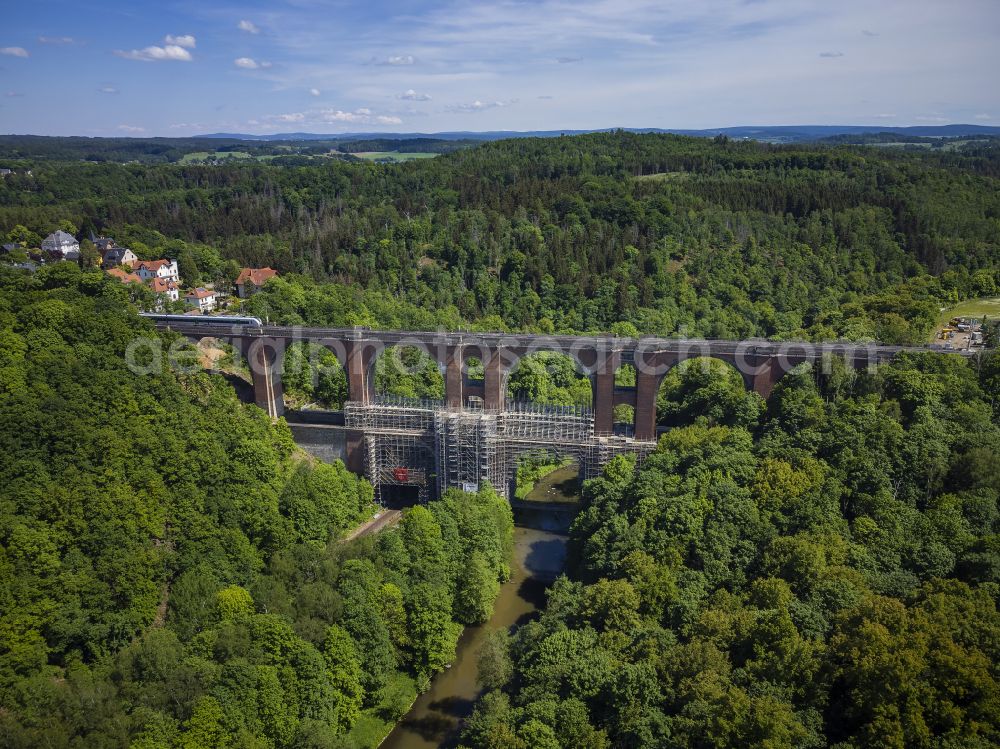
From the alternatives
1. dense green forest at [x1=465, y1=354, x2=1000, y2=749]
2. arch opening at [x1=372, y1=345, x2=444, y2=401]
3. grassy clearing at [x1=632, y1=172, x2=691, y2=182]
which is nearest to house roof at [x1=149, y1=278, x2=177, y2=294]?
arch opening at [x1=372, y1=345, x2=444, y2=401]

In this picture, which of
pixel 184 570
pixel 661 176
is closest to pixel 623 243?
pixel 661 176

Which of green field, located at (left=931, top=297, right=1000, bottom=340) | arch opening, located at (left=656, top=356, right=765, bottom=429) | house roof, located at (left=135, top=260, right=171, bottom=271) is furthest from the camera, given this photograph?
house roof, located at (left=135, top=260, right=171, bottom=271)

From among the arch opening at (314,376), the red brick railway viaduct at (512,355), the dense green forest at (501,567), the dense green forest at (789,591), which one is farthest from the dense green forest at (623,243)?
the dense green forest at (789,591)

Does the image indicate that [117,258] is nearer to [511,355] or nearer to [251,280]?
[251,280]

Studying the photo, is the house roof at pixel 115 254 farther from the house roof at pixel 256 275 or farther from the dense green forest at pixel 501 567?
the dense green forest at pixel 501 567

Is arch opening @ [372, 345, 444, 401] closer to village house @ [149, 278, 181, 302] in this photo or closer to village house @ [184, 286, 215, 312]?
village house @ [184, 286, 215, 312]

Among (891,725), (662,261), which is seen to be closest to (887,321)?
(662,261)
